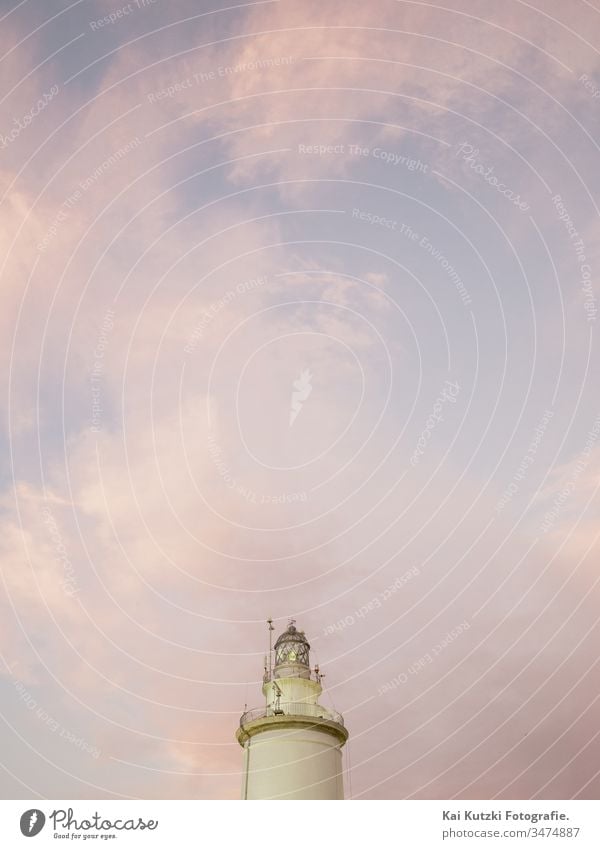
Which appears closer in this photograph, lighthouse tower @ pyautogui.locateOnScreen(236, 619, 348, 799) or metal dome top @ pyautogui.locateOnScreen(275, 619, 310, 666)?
lighthouse tower @ pyautogui.locateOnScreen(236, 619, 348, 799)

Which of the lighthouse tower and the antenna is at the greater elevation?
the antenna

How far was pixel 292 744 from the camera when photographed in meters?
36.2

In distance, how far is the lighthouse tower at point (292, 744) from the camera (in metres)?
35.2

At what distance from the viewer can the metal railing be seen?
123 ft

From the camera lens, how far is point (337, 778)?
36812 millimetres

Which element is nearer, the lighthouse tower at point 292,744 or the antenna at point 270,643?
the lighthouse tower at point 292,744

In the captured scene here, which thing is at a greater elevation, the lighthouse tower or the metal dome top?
the metal dome top

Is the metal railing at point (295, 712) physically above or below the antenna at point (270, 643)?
below

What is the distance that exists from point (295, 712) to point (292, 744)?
1933mm

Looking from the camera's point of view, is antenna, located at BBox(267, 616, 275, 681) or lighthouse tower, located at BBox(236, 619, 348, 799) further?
antenna, located at BBox(267, 616, 275, 681)

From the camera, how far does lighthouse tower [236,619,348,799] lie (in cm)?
3516
